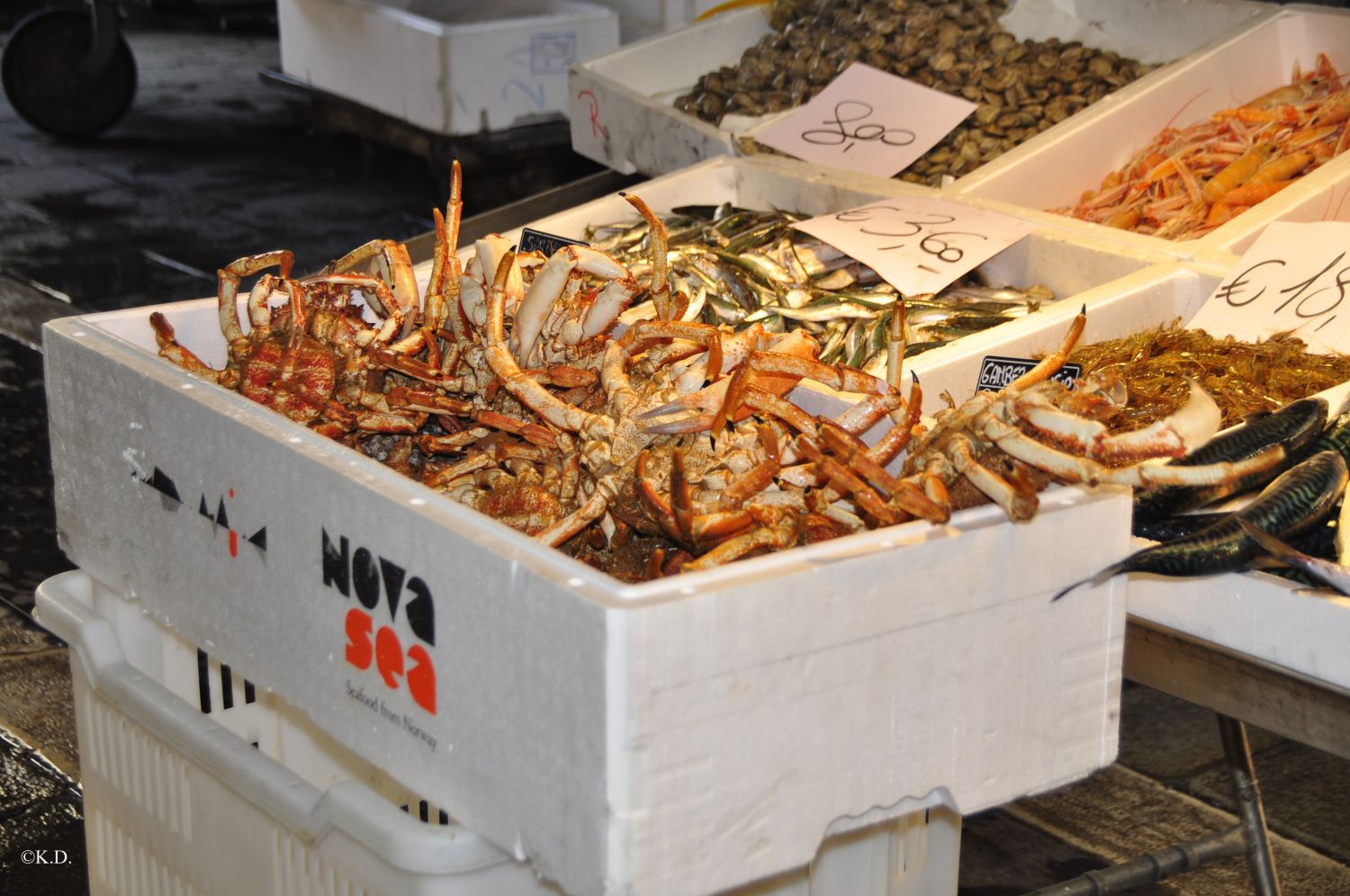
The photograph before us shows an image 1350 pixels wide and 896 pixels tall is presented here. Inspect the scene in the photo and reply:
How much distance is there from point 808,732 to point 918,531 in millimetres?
205

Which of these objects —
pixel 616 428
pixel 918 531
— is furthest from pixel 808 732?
pixel 616 428

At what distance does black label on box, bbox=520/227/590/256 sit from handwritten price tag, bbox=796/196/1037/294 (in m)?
0.55

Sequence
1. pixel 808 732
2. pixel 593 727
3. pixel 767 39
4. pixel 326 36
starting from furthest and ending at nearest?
A: pixel 326 36, pixel 767 39, pixel 808 732, pixel 593 727

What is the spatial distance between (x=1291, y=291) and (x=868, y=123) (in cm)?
148

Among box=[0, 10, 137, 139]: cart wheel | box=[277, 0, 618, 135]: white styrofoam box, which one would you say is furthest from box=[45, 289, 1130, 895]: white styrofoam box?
box=[0, 10, 137, 139]: cart wheel

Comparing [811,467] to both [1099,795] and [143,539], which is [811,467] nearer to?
[143,539]

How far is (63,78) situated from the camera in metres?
8.56

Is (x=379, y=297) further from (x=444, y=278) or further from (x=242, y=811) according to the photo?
(x=242, y=811)

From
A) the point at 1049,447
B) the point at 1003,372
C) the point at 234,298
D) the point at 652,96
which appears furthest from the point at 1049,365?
the point at 652,96

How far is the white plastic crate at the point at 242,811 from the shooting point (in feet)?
4.83

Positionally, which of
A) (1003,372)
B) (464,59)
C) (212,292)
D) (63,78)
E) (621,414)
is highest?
(621,414)

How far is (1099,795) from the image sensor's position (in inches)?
130

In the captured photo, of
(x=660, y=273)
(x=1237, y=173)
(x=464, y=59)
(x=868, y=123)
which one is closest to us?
(x=660, y=273)

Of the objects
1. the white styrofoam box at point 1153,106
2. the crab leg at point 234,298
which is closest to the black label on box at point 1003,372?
the white styrofoam box at point 1153,106
